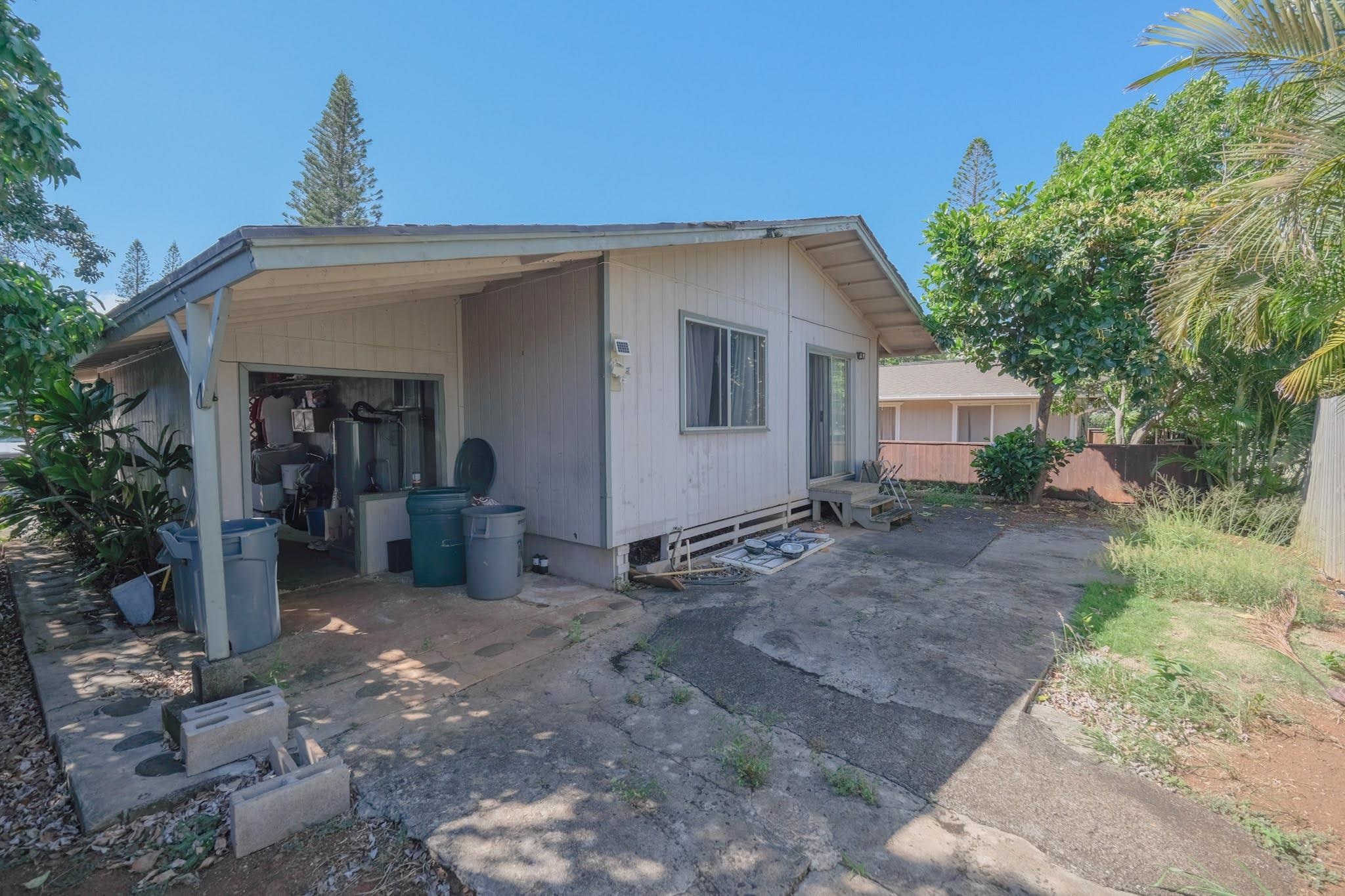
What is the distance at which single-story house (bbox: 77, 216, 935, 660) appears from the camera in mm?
3678

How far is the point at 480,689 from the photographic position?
3402 mm

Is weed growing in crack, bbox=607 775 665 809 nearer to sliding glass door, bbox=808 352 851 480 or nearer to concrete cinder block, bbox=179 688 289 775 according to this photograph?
concrete cinder block, bbox=179 688 289 775

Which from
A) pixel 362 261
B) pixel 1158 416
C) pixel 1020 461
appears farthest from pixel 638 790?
pixel 1158 416

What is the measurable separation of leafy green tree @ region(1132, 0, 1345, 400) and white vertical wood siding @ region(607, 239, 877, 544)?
3812mm

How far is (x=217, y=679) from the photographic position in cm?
290

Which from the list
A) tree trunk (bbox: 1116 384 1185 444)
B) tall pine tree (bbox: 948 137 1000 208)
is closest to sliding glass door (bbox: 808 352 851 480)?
tree trunk (bbox: 1116 384 1185 444)

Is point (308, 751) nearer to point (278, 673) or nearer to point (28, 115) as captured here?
point (278, 673)

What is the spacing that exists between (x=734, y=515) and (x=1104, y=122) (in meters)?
16.0

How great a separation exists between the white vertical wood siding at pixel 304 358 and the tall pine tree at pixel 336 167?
23.5 m

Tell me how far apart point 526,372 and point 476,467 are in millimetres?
1256

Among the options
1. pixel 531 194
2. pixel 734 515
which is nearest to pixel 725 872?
pixel 734 515

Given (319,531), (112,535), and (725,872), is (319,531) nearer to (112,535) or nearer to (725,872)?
(112,535)

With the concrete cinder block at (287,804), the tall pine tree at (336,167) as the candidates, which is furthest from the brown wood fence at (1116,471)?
the tall pine tree at (336,167)

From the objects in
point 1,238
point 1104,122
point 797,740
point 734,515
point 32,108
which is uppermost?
point 1104,122
